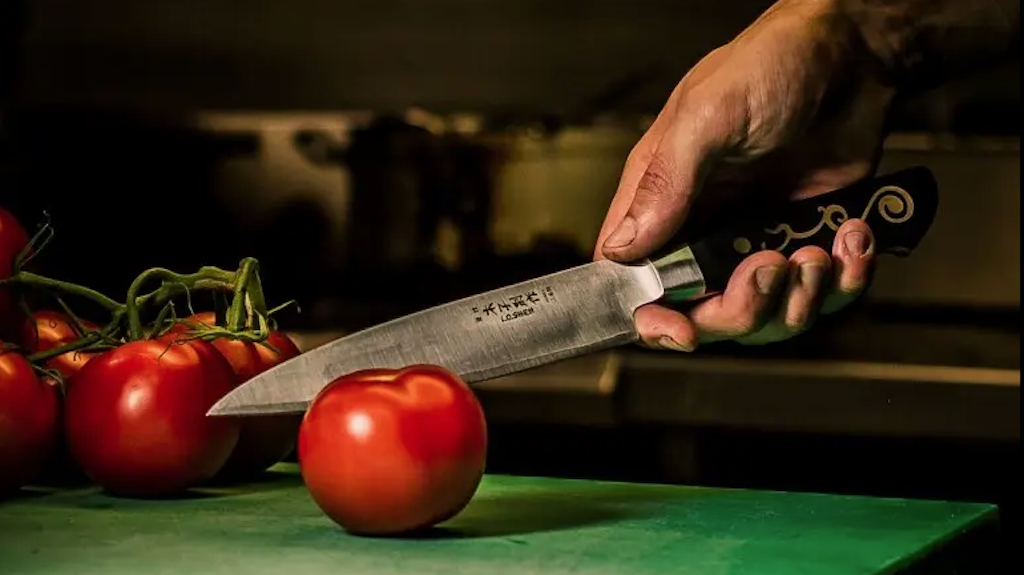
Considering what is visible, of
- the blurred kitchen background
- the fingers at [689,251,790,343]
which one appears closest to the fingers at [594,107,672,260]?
the fingers at [689,251,790,343]

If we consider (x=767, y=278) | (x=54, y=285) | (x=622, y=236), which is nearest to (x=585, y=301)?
(x=622, y=236)

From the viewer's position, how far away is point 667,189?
154 centimetres

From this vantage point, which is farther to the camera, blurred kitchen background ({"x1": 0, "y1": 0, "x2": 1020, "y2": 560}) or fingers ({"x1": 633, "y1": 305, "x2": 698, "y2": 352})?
blurred kitchen background ({"x1": 0, "y1": 0, "x2": 1020, "y2": 560})

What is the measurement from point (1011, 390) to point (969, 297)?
1.40 ft

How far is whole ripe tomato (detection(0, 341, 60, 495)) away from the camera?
136 centimetres

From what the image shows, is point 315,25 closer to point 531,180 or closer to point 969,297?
point 531,180

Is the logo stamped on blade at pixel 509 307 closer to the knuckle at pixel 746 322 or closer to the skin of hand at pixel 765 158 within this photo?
the skin of hand at pixel 765 158

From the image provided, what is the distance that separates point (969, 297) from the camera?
3133 mm

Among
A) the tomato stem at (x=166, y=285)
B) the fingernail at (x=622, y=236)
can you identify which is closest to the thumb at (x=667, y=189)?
the fingernail at (x=622, y=236)

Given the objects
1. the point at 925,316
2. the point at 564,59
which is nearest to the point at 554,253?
the point at 564,59

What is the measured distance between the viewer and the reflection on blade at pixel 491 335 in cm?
139

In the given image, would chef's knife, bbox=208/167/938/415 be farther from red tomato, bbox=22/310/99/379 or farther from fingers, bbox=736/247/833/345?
red tomato, bbox=22/310/99/379

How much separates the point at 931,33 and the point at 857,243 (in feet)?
1.37

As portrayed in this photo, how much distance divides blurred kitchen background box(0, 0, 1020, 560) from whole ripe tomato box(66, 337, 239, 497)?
1.47m
